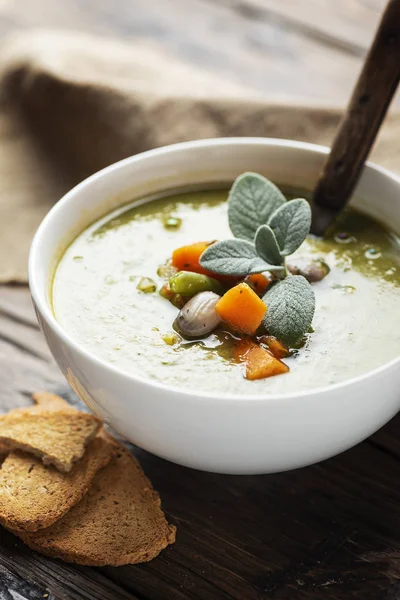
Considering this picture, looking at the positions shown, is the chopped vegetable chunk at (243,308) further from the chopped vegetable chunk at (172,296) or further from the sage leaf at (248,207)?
the sage leaf at (248,207)

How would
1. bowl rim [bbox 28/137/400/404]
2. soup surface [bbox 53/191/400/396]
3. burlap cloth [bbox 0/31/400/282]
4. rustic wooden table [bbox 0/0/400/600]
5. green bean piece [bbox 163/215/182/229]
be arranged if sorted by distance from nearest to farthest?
bowl rim [bbox 28/137/400/404]
rustic wooden table [bbox 0/0/400/600]
soup surface [bbox 53/191/400/396]
green bean piece [bbox 163/215/182/229]
burlap cloth [bbox 0/31/400/282]

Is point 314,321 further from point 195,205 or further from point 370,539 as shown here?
point 195,205

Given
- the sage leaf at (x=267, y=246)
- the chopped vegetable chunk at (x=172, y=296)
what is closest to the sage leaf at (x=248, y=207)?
the sage leaf at (x=267, y=246)

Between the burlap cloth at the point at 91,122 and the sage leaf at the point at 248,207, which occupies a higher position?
the sage leaf at the point at 248,207

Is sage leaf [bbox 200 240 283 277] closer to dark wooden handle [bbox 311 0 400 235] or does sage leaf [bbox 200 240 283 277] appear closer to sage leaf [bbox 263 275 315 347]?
sage leaf [bbox 263 275 315 347]

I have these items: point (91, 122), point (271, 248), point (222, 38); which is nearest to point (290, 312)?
point (271, 248)

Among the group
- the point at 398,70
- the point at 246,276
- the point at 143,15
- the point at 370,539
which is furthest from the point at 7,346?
the point at 143,15

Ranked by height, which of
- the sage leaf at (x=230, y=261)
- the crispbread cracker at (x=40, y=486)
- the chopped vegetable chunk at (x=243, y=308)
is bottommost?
the crispbread cracker at (x=40, y=486)

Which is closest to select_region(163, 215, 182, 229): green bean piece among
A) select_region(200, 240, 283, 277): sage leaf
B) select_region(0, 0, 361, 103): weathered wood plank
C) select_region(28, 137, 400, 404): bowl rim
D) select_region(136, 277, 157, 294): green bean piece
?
select_region(28, 137, 400, 404): bowl rim
